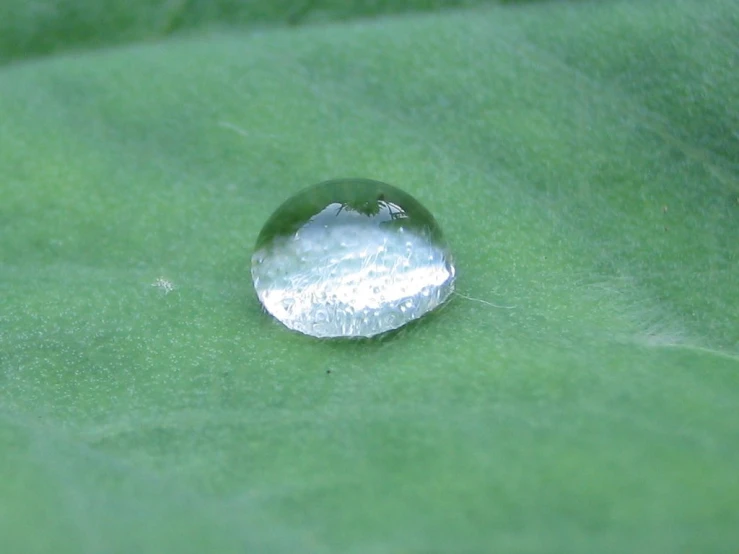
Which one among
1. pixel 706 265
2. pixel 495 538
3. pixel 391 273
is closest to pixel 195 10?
pixel 391 273

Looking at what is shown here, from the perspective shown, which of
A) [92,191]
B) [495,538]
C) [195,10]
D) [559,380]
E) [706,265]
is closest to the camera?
[495,538]

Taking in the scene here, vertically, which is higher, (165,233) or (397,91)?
(397,91)

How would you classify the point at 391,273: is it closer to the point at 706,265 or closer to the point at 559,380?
the point at 559,380

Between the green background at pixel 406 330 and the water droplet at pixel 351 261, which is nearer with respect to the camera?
the green background at pixel 406 330
